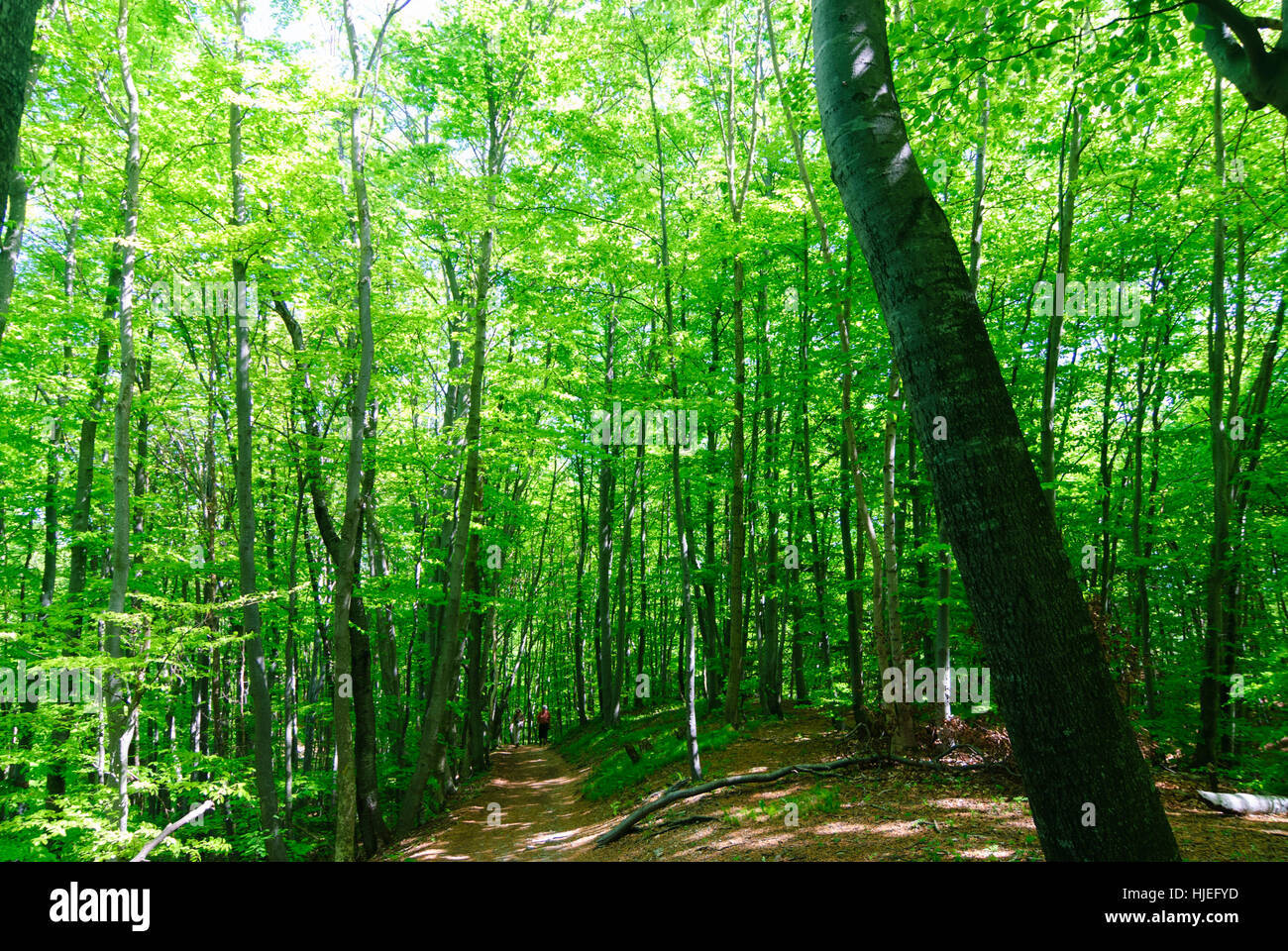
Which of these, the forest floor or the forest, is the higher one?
the forest

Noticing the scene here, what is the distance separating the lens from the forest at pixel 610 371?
7.09 metres

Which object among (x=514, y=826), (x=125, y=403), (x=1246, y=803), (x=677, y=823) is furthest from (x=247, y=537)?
(x=1246, y=803)

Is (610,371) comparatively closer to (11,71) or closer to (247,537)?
(247,537)

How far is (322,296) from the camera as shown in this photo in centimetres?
1119

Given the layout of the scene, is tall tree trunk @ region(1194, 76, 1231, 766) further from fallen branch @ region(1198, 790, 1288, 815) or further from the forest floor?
fallen branch @ region(1198, 790, 1288, 815)

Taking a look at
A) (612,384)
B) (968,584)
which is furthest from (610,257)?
(968,584)

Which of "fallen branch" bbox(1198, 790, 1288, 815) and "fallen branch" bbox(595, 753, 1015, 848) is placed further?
"fallen branch" bbox(595, 753, 1015, 848)

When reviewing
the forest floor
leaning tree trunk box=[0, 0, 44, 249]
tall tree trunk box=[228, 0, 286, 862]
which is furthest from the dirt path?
leaning tree trunk box=[0, 0, 44, 249]

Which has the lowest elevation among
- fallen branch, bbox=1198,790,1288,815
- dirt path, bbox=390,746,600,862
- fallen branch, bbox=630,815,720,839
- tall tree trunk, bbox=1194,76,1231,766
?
dirt path, bbox=390,746,600,862

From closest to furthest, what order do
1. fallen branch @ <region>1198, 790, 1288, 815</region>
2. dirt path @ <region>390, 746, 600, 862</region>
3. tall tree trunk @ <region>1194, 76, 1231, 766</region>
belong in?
fallen branch @ <region>1198, 790, 1288, 815</region>, tall tree trunk @ <region>1194, 76, 1231, 766</region>, dirt path @ <region>390, 746, 600, 862</region>

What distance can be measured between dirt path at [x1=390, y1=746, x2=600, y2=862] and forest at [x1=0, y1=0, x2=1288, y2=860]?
153 mm

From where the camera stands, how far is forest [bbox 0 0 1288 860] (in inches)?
279

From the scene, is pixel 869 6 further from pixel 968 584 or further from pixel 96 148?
pixel 96 148

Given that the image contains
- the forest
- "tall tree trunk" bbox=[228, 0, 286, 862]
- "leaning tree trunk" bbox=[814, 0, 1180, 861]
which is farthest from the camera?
"tall tree trunk" bbox=[228, 0, 286, 862]
